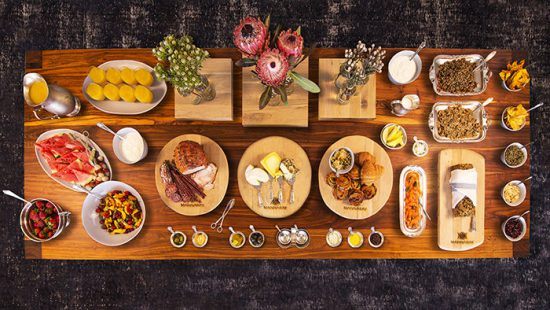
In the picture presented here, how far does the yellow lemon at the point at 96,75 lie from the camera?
1866 mm

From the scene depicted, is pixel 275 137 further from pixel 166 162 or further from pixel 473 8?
pixel 473 8

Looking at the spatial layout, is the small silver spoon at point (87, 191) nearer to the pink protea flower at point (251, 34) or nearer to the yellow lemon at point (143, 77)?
the yellow lemon at point (143, 77)

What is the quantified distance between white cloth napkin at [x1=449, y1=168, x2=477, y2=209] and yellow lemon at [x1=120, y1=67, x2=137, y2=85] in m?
1.61

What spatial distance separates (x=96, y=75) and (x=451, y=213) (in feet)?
6.08

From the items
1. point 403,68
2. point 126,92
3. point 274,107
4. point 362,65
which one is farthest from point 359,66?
point 126,92

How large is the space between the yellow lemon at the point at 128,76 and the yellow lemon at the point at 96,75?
0.09 m

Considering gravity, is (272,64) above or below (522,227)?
above

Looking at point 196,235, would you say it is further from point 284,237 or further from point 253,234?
point 284,237

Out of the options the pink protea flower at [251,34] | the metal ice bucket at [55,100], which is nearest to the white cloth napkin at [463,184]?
the pink protea flower at [251,34]

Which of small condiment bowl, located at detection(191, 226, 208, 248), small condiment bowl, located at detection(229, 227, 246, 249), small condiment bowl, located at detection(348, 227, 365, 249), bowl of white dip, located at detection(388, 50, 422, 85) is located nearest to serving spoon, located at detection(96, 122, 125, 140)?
small condiment bowl, located at detection(191, 226, 208, 248)

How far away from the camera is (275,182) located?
1.86 meters

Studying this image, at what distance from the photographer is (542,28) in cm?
274

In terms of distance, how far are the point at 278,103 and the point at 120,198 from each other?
2.94ft

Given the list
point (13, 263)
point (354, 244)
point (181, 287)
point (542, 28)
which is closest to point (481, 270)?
point (354, 244)
